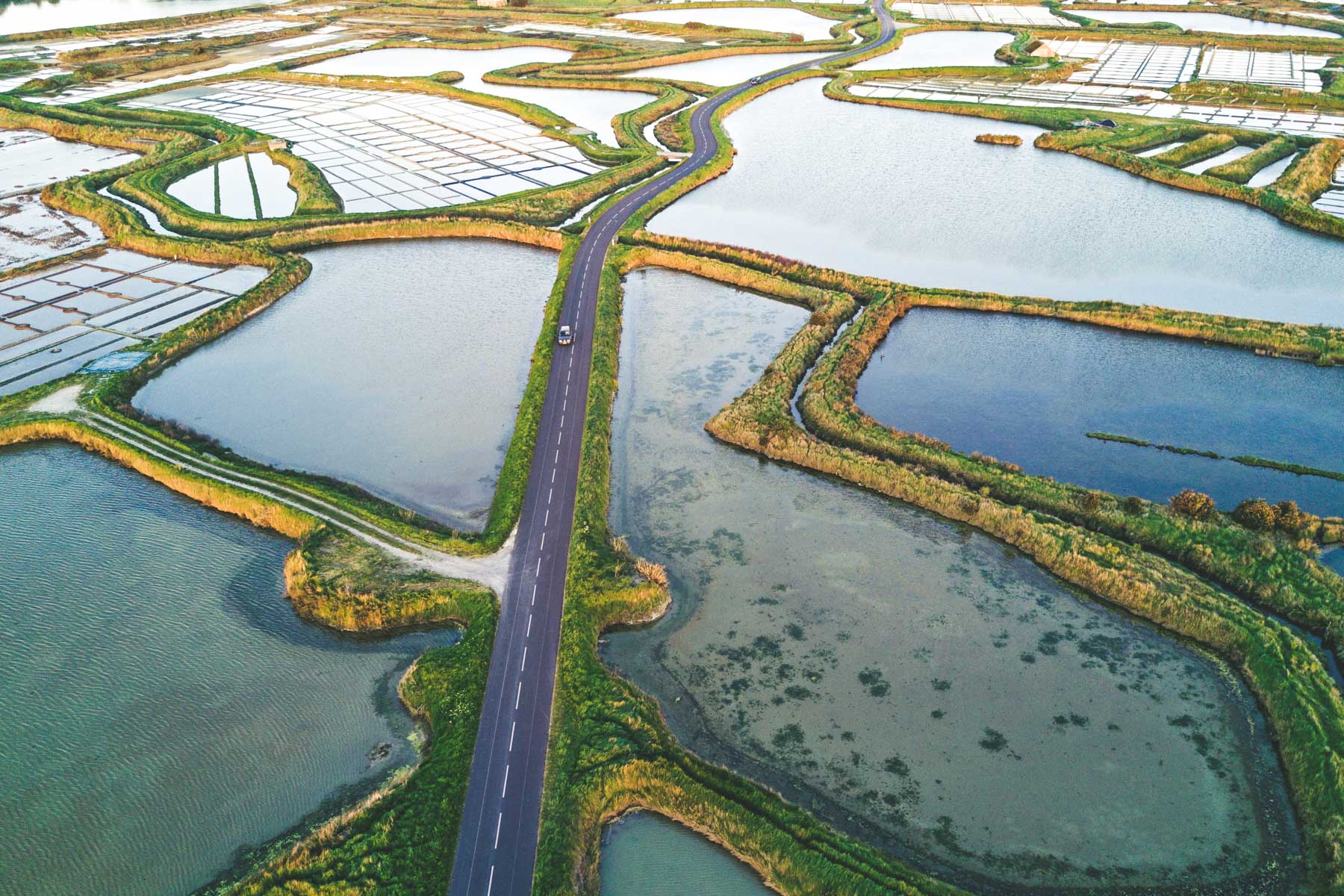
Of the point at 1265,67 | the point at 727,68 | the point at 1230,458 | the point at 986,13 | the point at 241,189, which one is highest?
the point at 986,13

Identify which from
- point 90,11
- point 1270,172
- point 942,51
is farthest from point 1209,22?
point 90,11

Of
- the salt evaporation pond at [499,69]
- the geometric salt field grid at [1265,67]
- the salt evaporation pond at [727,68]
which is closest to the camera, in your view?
the salt evaporation pond at [499,69]

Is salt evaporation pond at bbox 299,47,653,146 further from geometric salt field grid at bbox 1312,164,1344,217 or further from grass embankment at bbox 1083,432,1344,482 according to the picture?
geometric salt field grid at bbox 1312,164,1344,217

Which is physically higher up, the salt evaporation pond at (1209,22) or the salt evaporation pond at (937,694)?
the salt evaporation pond at (1209,22)

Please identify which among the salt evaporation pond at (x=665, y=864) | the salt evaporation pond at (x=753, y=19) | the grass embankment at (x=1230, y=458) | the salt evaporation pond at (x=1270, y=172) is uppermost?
the salt evaporation pond at (x=753, y=19)

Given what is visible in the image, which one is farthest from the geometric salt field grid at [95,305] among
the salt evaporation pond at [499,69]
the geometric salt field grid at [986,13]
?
the geometric salt field grid at [986,13]

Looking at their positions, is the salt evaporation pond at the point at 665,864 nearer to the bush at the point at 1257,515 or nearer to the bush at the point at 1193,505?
the bush at the point at 1193,505

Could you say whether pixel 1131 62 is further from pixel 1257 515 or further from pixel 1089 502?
pixel 1089 502
